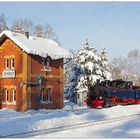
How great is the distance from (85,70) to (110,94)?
14.3 metres

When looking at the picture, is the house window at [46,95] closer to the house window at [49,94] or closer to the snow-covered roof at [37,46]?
the house window at [49,94]

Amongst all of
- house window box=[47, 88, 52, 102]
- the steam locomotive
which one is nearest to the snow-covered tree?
house window box=[47, 88, 52, 102]

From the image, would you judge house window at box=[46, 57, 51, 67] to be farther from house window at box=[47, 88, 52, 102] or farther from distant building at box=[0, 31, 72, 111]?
house window at box=[47, 88, 52, 102]

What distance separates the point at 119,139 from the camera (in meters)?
13.3

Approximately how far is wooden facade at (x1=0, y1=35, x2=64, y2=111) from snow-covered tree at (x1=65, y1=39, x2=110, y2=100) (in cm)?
901

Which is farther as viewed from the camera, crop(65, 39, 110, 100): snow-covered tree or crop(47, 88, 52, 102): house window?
crop(65, 39, 110, 100): snow-covered tree

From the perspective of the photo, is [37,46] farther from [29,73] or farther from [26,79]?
[26,79]

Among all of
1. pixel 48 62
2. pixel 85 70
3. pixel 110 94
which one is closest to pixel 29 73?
pixel 48 62

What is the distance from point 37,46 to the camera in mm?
37062

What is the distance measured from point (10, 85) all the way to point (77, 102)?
13.5 meters

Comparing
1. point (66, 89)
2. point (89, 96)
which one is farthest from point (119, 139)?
point (66, 89)

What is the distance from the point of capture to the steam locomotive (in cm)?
3347

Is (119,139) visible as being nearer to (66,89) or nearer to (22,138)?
(22,138)

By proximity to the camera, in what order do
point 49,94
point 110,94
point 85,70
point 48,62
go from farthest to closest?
point 85,70, point 48,62, point 49,94, point 110,94
